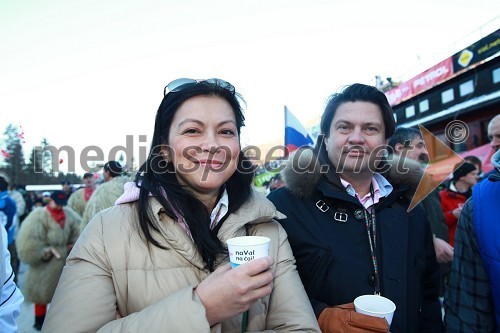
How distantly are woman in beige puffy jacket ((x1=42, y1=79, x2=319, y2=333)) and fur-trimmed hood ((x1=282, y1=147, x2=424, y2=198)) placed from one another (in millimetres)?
481

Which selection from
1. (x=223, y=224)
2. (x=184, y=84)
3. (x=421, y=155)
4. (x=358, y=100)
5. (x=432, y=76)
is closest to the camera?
(x=223, y=224)

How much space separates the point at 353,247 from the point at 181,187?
1237 millimetres

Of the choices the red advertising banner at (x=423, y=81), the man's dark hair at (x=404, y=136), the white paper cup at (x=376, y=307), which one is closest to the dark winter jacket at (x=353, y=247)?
the white paper cup at (x=376, y=307)

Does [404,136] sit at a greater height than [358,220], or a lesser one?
greater

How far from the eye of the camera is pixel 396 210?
2.31 m

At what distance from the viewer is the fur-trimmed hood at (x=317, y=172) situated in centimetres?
233

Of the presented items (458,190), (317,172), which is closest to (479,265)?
(317,172)

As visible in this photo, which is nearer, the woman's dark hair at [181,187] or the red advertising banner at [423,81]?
the woman's dark hair at [181,187]

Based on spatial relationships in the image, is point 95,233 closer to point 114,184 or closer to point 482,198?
point 482,198

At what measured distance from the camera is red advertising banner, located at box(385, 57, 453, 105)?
73.0ft

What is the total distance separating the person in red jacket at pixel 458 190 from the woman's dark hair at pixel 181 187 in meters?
4.21

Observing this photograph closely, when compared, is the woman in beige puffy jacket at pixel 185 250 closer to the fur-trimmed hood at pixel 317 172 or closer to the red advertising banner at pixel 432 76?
the fur-trimmed hood at pixel 317 172

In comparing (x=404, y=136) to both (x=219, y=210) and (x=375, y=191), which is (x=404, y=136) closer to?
(x=375, y=191)

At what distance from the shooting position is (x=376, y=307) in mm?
1715
